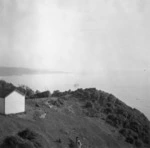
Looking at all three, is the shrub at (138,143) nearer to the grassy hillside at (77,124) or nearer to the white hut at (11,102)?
the grassy hillside at (77,124)

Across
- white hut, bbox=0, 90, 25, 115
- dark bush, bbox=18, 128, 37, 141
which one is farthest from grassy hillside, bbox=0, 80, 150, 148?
white hut, bbox=0, 90, 25, 115

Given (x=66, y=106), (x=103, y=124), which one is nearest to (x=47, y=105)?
(x=66, y=106)

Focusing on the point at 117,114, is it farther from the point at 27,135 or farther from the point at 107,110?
the point at 27,135

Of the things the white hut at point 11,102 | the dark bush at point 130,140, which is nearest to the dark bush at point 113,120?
the dark bush at point 130,140

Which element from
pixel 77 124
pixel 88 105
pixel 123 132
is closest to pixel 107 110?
pixel 88 105

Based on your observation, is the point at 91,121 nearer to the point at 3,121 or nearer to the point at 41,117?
the point at 41,117
